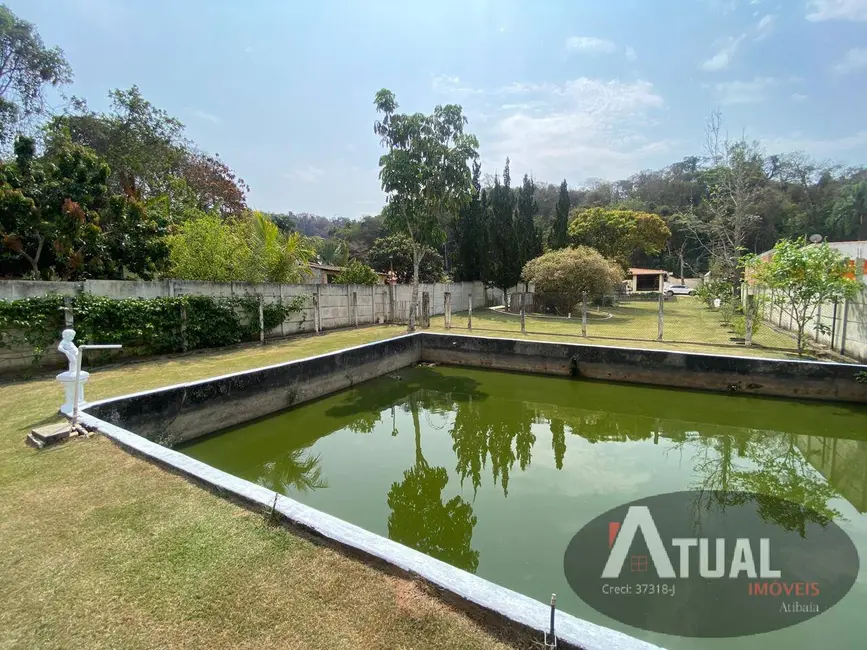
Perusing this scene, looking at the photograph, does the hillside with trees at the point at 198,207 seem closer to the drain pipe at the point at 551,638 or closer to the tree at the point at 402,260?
the tree at the point at 402,260

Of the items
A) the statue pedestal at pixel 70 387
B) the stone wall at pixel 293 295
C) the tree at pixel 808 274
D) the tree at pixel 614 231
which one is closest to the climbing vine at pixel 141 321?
the stone wall at pixel 293 295

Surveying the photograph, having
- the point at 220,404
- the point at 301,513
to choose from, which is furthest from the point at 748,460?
the point at 220,404

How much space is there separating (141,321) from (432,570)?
324 inches

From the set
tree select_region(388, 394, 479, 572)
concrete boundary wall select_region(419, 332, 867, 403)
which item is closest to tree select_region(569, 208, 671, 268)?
concrete boundary wall select_region(419, 332, 867, 403)

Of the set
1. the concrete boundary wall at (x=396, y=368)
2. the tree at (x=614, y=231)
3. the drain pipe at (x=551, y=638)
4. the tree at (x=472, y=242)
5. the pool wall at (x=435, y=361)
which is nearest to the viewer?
the drain pipe at (x=551, y=638)

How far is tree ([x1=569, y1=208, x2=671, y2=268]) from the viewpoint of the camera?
25.9 meters

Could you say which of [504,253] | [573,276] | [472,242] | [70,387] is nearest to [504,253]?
[504,253]

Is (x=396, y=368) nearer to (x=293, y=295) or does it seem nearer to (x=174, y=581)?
(x=293, y=295)

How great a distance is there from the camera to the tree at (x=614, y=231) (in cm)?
2594

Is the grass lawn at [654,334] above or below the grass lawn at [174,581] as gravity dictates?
above

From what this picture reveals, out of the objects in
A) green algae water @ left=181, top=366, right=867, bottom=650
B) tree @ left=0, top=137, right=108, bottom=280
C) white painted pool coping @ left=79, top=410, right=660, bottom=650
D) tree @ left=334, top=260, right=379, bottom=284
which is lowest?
green algae water @ left=181, top=366, right=867, bottom=650

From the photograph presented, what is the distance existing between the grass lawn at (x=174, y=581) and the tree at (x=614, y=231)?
87.2 feet

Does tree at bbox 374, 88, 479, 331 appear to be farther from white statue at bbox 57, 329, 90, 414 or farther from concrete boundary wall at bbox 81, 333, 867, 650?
white statue at bbox 57, 329, 90, 414

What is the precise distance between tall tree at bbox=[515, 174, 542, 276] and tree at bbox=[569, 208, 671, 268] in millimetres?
4165
